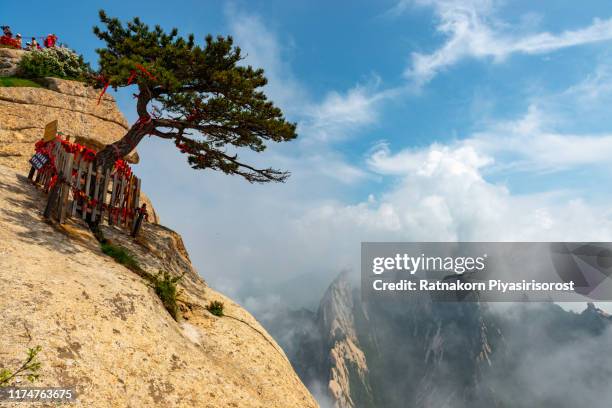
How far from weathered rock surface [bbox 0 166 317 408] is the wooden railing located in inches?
26.4

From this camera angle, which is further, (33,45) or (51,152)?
(33,45)

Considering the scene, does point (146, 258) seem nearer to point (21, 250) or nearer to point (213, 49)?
point (21, 250)

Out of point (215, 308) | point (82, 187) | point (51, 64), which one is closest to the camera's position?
point (82, 187)

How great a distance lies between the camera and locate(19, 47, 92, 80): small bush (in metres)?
30.0

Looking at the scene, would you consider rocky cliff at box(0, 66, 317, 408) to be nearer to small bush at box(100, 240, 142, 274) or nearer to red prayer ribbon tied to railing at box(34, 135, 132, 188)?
small bush at box(100, 240, 142, 274)

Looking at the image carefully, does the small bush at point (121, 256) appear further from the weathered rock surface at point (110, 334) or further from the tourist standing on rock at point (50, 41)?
the tourist standing on rock at point (50, 41)

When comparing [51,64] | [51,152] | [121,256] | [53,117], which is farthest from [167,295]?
[51,64]

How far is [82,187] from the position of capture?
44.0 ft

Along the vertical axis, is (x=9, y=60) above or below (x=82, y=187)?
above

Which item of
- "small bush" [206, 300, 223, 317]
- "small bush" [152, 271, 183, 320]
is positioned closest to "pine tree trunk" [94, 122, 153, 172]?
"small bush" [152, 271, 183, 320]

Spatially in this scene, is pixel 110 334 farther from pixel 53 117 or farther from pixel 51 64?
pixel 51 64

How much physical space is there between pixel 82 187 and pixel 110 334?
707 cm

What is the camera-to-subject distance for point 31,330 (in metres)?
7.10

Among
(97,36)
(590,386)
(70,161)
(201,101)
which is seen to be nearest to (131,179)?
(70,161)
